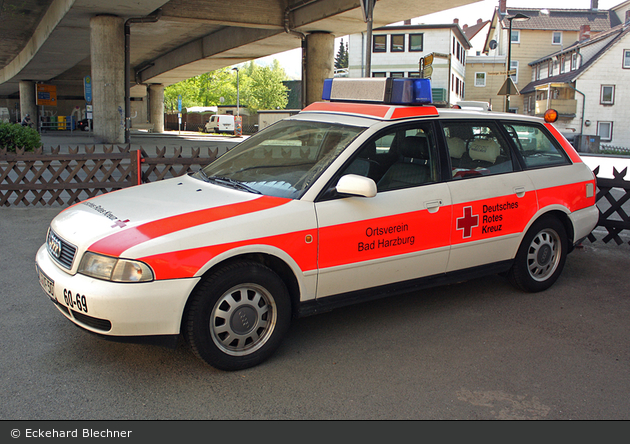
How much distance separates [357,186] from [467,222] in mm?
1283

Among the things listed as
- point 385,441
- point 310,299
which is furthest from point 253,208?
point 385,441

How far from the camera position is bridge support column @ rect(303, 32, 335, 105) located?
25250 mm

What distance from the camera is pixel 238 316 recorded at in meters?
3.66

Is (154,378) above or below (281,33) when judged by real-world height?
below

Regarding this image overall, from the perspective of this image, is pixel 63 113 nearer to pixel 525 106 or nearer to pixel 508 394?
pixel 525 106

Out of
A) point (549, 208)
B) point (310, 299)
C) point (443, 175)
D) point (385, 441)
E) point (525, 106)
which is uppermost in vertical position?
point (525, 106)

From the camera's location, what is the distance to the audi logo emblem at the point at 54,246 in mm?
3812

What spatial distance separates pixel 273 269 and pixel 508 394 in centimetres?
172

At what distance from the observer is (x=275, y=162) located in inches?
177

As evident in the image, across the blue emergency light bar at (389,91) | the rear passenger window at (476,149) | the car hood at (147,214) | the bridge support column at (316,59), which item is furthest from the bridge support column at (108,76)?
the rear passenger window at (476,149)

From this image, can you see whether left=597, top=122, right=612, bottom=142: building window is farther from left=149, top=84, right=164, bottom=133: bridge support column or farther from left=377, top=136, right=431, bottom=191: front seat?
left=377, top=136, right=431, bottom=191: front seat

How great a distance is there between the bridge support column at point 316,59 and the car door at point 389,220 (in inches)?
836

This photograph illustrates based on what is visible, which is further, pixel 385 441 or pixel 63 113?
pixel 63 113

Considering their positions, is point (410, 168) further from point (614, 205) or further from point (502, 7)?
point (502, 7)
